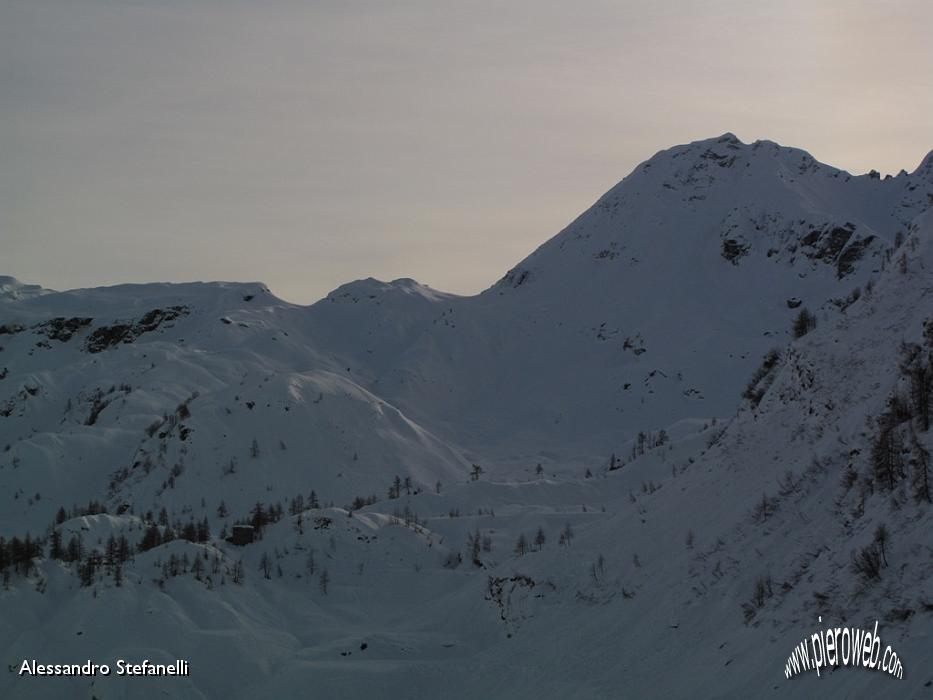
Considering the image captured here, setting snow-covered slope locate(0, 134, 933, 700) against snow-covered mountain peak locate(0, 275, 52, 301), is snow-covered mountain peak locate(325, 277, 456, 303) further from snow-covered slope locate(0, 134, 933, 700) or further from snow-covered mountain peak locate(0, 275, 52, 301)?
snow-covered mountain peak locate(0, 275, 52, 301)

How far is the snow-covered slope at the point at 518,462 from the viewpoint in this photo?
1638 centimetres

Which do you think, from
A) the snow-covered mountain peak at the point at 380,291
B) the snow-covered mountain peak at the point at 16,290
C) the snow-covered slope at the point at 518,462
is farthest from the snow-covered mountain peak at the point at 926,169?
the snow-covered mountain peak at the point at 16,290

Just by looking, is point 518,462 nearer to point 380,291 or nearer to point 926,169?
point 380,291

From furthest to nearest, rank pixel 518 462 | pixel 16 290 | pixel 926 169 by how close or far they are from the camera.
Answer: pixel 16 290
pixel 926 169
pixel 518 462

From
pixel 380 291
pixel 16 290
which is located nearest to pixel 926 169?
pixel 380 291

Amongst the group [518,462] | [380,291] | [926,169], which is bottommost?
[518,462]

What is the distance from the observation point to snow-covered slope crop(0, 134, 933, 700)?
16.4 m

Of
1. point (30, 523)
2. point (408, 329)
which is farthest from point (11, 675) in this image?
point (408, 329)

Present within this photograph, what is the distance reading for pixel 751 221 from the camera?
7138 centimetres

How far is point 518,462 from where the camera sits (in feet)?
166

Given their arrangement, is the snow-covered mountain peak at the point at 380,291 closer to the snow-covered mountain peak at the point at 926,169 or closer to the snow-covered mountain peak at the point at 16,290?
the snow-covered mountain peak at the point at 16,290

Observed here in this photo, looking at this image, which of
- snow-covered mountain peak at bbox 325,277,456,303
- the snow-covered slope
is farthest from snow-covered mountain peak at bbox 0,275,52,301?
snow-covered mountain peak at bbox 325,277,456,303

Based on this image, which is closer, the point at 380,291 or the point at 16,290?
the point at 380,291

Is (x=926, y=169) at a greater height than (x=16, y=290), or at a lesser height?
greater
